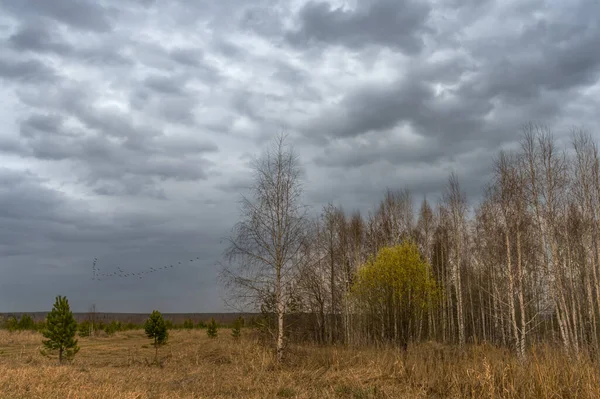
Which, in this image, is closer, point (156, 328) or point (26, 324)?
point (156, 328)

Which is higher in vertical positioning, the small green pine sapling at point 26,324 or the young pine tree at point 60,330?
the young pine tree at point 60,330

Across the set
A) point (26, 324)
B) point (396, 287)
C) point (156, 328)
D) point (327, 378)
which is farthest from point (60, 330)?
point (26, 324)

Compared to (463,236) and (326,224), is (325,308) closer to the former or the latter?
(326,224)

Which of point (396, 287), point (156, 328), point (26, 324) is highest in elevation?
point (396, 287)

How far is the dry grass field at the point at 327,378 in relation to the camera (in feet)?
30.7

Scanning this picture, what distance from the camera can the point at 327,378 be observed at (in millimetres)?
13664

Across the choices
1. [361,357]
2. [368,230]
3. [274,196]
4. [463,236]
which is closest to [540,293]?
[463,236]

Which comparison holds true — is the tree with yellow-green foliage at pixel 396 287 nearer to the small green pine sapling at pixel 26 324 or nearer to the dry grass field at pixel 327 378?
the dry grass field at pixel 327 378

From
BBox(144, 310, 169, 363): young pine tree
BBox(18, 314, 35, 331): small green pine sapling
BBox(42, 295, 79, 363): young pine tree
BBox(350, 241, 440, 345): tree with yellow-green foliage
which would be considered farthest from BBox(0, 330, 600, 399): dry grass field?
BBox(18, 314, 35, 331): small green pine sapling

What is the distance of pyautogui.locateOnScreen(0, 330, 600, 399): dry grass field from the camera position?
30.7 feet

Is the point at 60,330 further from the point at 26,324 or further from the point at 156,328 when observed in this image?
the point at 26,324

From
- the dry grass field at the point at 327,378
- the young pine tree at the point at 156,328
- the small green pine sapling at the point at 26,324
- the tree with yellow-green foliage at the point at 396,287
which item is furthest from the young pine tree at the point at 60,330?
the small green pine sapling at the point at 26,324

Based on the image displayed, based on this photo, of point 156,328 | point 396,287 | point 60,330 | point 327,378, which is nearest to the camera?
point 327,378

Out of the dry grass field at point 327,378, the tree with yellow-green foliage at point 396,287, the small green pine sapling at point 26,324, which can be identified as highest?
the tree with yellow-green foliage at point 396,287
